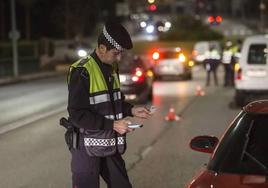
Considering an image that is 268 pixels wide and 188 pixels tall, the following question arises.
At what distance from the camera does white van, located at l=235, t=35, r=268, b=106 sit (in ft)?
59.6

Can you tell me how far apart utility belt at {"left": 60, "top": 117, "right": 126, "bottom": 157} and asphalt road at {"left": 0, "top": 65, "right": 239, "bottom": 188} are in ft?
11.7

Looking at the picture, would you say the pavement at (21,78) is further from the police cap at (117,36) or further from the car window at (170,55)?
the police cap at (117,36)

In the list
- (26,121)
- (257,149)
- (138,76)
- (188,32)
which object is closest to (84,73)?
(257,149)

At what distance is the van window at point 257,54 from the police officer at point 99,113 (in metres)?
13.4

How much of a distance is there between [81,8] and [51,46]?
961 centimetres

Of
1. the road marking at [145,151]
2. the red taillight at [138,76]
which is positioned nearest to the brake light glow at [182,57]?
the red taillight at [138,76]

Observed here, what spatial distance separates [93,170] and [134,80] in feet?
49.5

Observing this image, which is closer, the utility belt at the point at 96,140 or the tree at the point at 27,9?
the utility belt at the point at 96,140

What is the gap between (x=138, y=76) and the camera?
2030cm

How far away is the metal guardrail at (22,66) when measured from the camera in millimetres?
39125

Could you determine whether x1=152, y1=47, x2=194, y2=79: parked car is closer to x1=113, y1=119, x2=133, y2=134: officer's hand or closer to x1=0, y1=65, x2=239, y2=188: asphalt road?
x1=0, y1=65, x2=239, y2=188: asphalt road

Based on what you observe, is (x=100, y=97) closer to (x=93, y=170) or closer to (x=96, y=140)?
(x=96, y=140)

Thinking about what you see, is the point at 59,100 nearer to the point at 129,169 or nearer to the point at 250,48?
the point at 250,48

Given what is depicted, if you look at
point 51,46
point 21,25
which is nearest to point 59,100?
point 51,46
